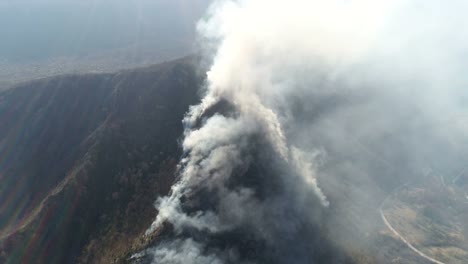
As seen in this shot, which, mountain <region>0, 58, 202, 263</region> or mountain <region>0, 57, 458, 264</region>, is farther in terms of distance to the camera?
mountain <region>0, 58, 202, 263</region>

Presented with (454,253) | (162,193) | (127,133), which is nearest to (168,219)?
(162,193)

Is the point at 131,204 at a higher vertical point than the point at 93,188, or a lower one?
lower

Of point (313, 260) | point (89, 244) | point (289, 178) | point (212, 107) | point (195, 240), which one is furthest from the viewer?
point (212, 107)

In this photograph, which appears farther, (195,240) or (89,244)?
(89,244)

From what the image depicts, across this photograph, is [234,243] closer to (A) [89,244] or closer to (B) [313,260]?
(B) [313,260]

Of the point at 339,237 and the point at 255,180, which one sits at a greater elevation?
the point at 255,180

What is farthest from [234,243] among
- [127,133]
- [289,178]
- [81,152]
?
[81,152]

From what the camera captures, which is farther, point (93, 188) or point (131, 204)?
point (93, 188)

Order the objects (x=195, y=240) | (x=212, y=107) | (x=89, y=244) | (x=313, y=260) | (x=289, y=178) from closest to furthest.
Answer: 1. (x=195, y=240)
2. (x=313, y=260)
3. (x=89, y=244)
4. (x=289, y=178)
5. (x=212, y=107)

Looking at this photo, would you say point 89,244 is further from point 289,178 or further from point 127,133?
point 289,178

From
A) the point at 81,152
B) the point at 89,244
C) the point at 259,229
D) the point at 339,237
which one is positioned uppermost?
the point at 81,152

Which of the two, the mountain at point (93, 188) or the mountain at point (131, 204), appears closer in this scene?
the mountain at point (131, 204)
